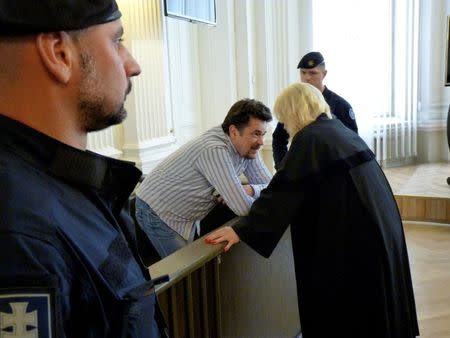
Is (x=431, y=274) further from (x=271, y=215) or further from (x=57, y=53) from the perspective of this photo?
(x=57, y=53)

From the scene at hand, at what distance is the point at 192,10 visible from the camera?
A: 4973mm

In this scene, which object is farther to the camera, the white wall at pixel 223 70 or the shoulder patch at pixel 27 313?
the white wall at pixel 223 70

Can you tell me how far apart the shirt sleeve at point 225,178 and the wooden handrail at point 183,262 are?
0.29 meters

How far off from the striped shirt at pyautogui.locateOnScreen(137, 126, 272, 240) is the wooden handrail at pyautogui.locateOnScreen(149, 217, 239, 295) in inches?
12.7

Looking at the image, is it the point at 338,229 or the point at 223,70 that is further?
the point at 223,70

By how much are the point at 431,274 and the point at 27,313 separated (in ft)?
Result: 12.2

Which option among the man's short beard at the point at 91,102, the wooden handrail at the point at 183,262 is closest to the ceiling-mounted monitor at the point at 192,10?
the wooden handrail at the point at 183,262

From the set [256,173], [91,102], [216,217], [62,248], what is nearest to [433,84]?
[256,173]

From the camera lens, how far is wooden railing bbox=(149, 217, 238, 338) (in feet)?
5.40

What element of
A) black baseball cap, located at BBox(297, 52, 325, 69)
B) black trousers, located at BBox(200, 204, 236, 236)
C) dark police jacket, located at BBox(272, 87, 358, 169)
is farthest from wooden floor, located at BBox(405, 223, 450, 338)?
black baseball cap, located at BBox(297, 52, 325, 69)

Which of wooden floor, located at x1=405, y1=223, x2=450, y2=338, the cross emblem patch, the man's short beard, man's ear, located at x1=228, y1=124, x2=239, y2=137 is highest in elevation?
the man's short beard

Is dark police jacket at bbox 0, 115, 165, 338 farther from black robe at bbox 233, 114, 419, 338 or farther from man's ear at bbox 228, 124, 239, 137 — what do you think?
man's ear at bbox 228, 124, 239, 137

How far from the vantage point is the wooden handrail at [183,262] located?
1.61 meters

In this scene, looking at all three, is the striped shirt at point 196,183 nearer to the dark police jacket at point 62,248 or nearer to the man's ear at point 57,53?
the dark police jacket at point 62,248
